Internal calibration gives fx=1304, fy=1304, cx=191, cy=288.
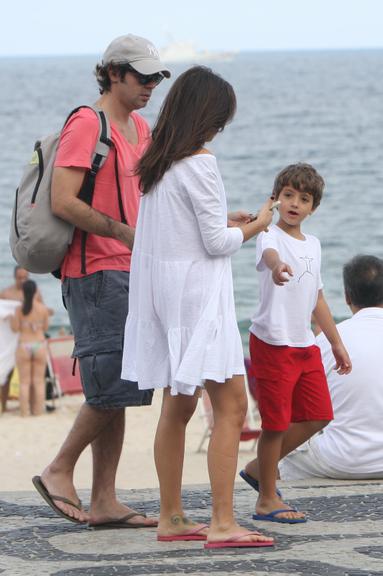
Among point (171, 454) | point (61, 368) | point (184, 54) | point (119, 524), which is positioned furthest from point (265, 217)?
point (184, 54)

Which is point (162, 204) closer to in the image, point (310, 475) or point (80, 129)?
point (80, 129)

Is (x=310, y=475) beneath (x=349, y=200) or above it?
beneath

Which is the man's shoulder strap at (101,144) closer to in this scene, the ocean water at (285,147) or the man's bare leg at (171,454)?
the man's bare leg at (171,454)

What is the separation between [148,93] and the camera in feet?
16.9

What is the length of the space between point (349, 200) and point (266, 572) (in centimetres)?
3972

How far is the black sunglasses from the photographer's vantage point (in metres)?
5.08

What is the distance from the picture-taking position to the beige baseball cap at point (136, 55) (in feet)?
16.5

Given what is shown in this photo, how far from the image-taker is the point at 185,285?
15.3 feet

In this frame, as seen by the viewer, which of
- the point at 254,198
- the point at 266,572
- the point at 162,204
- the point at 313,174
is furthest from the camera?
the point at 254,198

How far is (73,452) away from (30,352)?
8638mm

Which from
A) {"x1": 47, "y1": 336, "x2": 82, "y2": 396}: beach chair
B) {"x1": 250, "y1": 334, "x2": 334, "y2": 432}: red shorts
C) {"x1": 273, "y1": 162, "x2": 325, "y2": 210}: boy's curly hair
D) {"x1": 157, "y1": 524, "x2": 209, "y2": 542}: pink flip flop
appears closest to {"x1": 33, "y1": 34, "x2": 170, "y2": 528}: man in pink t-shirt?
{"x1": 157, "y1": 524, "x2": 209, "y2": 542}: pink flip flop

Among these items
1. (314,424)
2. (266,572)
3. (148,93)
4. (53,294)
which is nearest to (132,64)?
(148,93)

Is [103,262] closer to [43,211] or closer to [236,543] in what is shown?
[43,211]

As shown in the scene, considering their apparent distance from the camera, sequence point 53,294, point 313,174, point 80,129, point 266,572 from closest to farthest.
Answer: point 266,572
point 80,129
point 313,174
point 53,294
